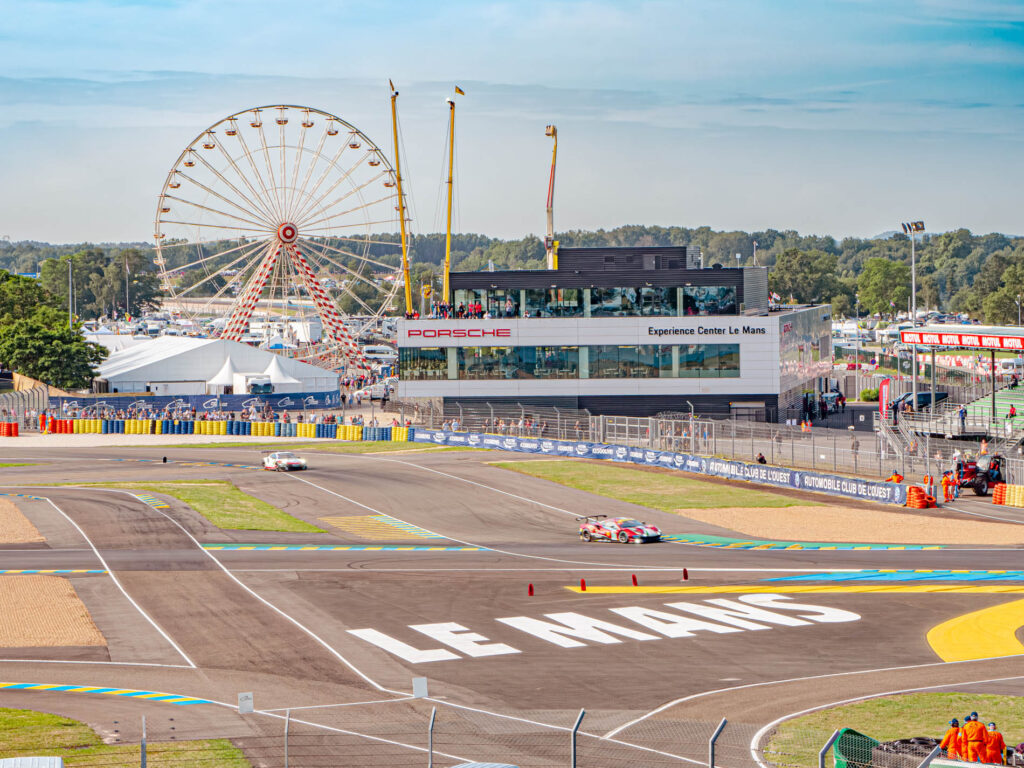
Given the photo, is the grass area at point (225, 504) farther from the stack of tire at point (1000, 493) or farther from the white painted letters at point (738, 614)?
the stack of tire at point (1000, 493)

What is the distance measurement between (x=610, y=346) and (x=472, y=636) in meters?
58.4

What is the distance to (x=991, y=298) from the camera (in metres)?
180

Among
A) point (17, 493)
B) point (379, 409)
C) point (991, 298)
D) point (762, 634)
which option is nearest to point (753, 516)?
point (762, 634)

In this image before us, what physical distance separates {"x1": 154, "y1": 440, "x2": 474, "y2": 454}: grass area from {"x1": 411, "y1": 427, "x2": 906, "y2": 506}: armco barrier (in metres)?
1.19

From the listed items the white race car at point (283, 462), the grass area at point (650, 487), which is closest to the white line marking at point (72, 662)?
the grass area at point (650, 487)

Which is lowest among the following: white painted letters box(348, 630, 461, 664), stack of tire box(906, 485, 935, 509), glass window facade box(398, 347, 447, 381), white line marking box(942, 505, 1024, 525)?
white painted letters box(348, 630, 461, 664)

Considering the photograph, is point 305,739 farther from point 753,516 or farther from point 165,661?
point 753,516

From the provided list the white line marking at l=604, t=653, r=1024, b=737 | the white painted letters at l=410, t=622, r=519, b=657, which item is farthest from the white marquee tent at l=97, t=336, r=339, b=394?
the white line marking at l=604, t=653, r=1024, b=737

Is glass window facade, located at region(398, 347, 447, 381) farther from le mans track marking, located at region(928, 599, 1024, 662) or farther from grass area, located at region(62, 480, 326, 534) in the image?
le mans track marking, located at region(928, 599, 1024, 662)

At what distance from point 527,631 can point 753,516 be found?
78.5ft

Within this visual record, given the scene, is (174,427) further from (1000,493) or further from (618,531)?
(1000,493)

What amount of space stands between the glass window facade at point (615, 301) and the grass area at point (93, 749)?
224ft

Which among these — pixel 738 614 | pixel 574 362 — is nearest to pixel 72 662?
pixel 738 614

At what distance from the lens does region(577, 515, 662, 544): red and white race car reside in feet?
149
